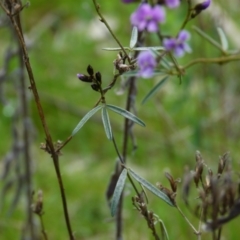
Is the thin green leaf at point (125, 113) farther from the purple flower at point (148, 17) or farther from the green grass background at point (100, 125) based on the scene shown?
the green grass background at point (100, 125)

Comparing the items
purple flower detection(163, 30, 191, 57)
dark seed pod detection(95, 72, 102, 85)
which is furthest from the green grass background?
dark seed pod detection(95, 72, 102, 85)

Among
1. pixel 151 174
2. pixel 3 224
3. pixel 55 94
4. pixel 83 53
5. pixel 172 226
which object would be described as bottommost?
pixel 172 226

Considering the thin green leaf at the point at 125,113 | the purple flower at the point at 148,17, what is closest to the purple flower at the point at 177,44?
the purple flower at the point at 148,17

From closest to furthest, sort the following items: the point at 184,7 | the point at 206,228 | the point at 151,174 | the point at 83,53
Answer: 1. the point at 206,228
2. the point at 151,174
3. the point at 184,7
4. the point at 83,53

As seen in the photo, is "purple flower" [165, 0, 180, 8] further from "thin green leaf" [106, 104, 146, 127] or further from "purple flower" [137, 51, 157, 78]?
"thin green leaf" [106, 104, 146, 127]

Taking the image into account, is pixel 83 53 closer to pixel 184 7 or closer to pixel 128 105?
pixel 184 7

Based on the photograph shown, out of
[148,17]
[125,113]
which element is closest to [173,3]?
[148,17]

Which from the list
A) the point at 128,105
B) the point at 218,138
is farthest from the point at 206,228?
the point at 218,138

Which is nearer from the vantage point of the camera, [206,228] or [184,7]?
[206,228]
